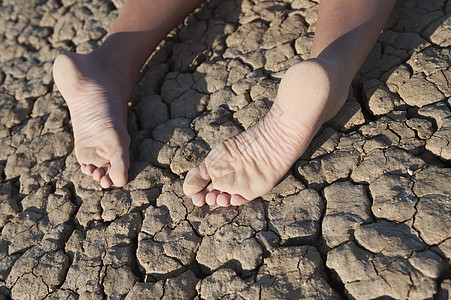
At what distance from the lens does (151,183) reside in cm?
181

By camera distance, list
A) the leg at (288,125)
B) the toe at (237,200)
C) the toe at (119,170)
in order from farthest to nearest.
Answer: the toe at (119,170) → the toe at (237,200) → the leg at (288,125)

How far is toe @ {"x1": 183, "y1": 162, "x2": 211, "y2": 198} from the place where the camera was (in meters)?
1.65

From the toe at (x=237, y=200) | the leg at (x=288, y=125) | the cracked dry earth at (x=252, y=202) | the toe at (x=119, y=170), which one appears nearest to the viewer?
the cracked dry earth at (x=252, y=202)

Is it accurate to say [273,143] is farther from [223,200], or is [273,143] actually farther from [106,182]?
[106,182]

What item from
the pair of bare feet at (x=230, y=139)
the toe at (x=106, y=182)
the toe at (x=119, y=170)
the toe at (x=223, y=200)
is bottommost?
the toe at (x=106, y=182)

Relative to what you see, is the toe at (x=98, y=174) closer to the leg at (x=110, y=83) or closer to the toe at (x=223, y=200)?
the leg at (x=110, y=83)

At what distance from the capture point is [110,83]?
1.93 meters

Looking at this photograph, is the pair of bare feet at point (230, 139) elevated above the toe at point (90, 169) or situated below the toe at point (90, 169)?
above

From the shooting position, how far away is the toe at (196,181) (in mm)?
1652

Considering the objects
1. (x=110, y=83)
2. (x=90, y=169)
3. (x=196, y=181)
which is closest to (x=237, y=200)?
(x=196, y=181)

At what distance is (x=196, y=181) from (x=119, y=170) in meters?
0.33

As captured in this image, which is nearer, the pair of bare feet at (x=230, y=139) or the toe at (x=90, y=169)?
the pair of bare feet at (x=230, y=139)

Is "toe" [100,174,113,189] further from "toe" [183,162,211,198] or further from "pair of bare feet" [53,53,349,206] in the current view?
"toe" [183,162,211,198]

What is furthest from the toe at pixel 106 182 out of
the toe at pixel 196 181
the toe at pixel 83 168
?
the toe at pixel 196 181
